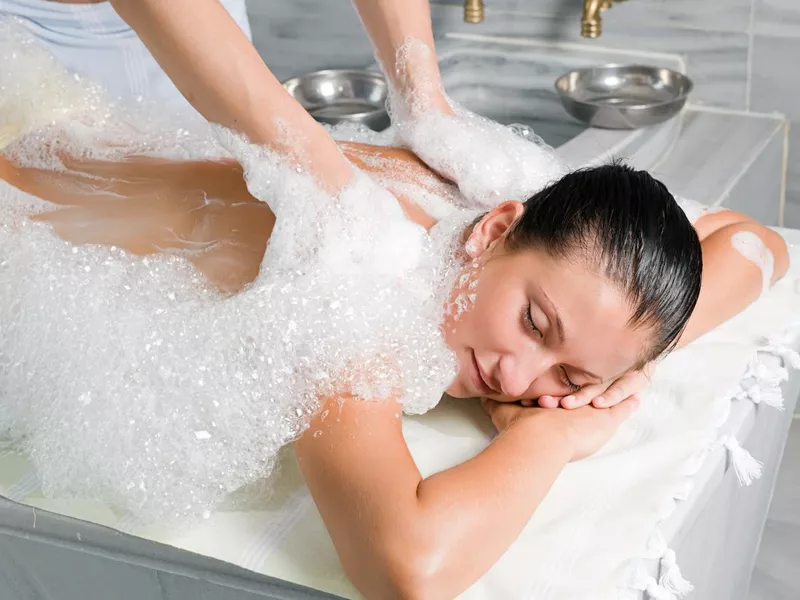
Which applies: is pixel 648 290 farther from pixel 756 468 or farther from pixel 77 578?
pixel 77 578

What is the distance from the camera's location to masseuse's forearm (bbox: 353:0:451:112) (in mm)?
1513

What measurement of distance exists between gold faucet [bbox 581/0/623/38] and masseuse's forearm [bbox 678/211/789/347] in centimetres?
95

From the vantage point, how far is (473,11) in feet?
7.84

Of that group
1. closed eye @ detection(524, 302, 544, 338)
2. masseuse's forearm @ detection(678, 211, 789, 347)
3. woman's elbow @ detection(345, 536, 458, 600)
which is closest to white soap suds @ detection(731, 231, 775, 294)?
masseuse's forearm @ detection(678, 211, 789, 347)

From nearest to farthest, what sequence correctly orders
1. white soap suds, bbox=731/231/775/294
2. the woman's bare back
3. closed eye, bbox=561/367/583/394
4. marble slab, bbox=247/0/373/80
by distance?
closed eye, bbox=561/367/583/394 → the woman's bare back → white soap suds, bbox=731/231/775/294 → marble slab, bbox=247/0/373/80

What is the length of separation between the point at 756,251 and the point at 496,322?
0.51 meters

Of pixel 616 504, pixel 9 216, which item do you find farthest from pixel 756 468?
pixel 9 216

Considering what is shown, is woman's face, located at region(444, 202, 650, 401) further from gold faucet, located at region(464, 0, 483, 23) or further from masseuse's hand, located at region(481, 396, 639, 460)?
gold faucet, located at region(464, 0, 483, 23)

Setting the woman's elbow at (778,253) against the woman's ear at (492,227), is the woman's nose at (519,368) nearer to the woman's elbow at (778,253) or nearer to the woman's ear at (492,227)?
the woman's ear at (492,227)

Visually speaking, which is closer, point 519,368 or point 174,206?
point 519,368

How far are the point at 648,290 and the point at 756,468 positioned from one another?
0.28 metres

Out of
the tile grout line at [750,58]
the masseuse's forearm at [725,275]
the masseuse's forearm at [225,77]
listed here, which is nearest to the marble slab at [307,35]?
the tile grout line at [750,58]

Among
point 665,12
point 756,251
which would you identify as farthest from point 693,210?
point 665,12

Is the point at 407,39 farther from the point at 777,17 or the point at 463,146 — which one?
the point at 777,17
